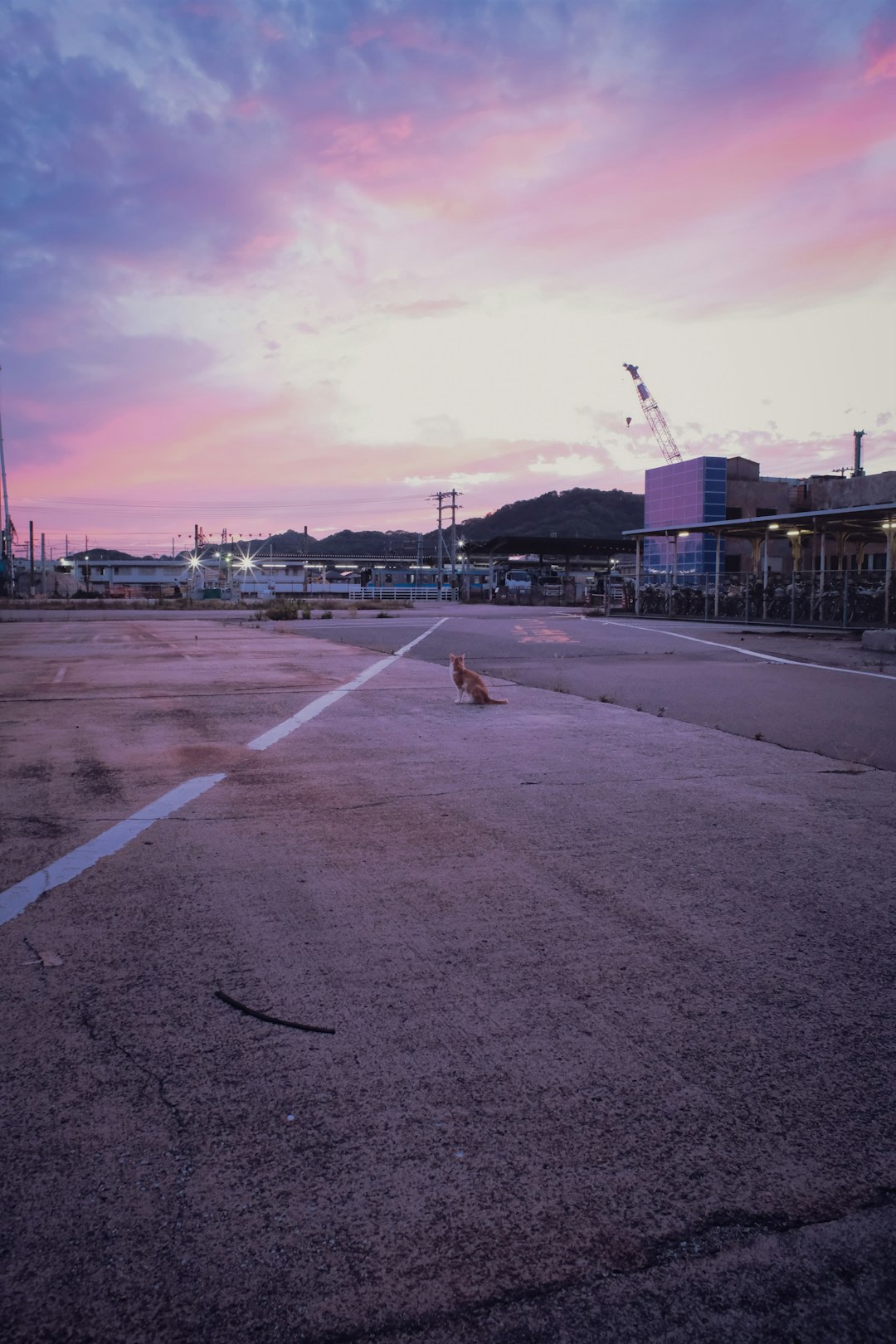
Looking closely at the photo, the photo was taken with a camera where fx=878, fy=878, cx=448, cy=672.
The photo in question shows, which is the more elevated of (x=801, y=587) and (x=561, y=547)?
(x=561, y=547)

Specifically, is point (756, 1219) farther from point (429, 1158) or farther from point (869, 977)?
point (869, 977)

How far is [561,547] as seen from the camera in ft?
300

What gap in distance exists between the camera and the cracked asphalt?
1.82 m

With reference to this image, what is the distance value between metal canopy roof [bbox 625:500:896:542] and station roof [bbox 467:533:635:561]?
1871 inches

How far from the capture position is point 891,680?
43.2 feet

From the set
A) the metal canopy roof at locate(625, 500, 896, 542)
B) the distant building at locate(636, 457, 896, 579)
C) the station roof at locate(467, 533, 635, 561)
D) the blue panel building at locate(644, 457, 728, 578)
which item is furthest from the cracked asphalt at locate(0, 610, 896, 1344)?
the station roof at locate(467, 533, 635, 561)

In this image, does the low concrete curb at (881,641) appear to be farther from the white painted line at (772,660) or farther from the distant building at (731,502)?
the distant building at (731,502)

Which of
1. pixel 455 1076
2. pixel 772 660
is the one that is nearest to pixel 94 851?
pixel 455 1076

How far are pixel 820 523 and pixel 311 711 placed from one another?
92.1 feet

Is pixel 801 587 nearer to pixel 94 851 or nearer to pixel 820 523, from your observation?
pixel 820 523

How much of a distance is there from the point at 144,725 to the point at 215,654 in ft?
31.8

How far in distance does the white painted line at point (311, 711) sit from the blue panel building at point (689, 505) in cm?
4054

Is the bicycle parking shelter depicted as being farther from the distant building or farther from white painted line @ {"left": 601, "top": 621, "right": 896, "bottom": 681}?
white painted line @ {"left": 601, "top": 621, "right": 896, "bottom": 681}

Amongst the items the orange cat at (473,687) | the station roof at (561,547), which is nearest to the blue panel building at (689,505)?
the station roof at (561,547)
